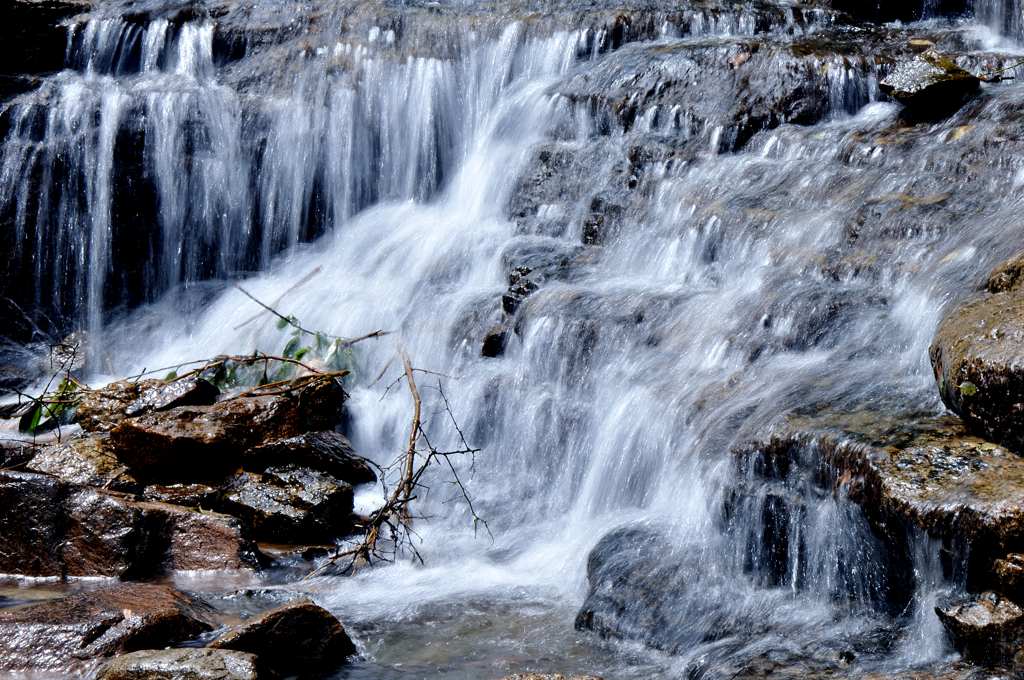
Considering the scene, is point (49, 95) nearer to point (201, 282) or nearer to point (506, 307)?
point (201, 282)

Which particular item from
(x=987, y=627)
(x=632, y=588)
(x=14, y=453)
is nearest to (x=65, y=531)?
(x=14, y=453)

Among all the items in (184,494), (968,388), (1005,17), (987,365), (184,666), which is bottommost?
(184,494)

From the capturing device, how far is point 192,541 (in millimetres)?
6016

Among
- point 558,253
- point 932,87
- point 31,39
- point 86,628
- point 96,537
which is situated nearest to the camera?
point 86,628

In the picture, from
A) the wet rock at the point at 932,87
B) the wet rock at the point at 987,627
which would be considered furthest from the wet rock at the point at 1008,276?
the wet rock at the point at 932,87

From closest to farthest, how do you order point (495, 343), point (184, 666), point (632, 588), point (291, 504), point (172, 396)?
1. point (184, 666)
2. point (632, 588)
3. point (291, 504)
4. point (172, 396)
5. point (495, 343)

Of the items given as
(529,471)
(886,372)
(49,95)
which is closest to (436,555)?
(529,471)

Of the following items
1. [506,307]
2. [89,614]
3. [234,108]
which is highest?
[234,108]

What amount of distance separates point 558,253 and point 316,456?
2.63 m

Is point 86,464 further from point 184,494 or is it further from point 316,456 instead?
point 316,456

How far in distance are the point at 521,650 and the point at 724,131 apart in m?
5.40

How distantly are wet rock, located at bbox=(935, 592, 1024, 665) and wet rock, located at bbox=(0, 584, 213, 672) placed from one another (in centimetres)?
294

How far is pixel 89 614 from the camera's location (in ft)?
14.9

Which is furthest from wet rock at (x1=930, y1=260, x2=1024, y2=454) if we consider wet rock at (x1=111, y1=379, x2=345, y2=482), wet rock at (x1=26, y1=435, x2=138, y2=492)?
wet rock at (x1=26, y1=435, x2=138, y2=492)
